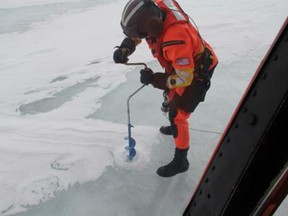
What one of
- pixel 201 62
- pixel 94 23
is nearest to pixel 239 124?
pixel 201 62

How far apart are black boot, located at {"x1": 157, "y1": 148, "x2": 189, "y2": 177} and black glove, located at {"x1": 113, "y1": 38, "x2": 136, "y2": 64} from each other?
807mm

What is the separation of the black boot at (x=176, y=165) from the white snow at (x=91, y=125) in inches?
1.9

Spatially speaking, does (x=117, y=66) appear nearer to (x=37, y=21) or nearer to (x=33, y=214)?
(x=33, y=214)

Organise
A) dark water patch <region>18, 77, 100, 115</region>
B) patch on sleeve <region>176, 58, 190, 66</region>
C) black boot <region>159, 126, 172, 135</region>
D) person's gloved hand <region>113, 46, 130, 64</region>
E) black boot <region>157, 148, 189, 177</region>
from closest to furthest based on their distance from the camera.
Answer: patch on sleeve <region>176, 58, 190, 66</region>
black boot <region>157, 148, 189, 177</region>
person's gloved hand <region>113, 46, 130, 64</region>
black boot <region>159, 126, 172, 135</region>
dark water patch <region>18, 77, 100, 115</region>

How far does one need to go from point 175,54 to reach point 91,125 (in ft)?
4.48

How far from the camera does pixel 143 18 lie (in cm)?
167

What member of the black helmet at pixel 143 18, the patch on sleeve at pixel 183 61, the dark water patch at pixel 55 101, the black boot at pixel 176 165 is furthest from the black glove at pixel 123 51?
the dark water patch at pixel 55 101

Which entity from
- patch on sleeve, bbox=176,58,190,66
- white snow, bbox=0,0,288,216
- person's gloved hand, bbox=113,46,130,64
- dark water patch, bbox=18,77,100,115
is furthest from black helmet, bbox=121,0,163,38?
dark water patch, bbox=18,77,100,115

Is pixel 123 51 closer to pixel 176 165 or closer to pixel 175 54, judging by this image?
pixel 175 54

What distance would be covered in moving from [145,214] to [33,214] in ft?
2.39

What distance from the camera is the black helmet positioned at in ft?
5.38

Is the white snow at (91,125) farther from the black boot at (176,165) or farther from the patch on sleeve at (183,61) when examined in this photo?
the patch on sleeve at (183,61)

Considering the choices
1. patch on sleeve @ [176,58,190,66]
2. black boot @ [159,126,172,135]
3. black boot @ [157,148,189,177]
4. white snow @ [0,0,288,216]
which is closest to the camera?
patch on sleeve @ [176,58,190,66]

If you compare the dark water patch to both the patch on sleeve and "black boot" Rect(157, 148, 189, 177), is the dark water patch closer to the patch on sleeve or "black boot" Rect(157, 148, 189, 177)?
"black boot" Rect(157, 148, 189, 177)
